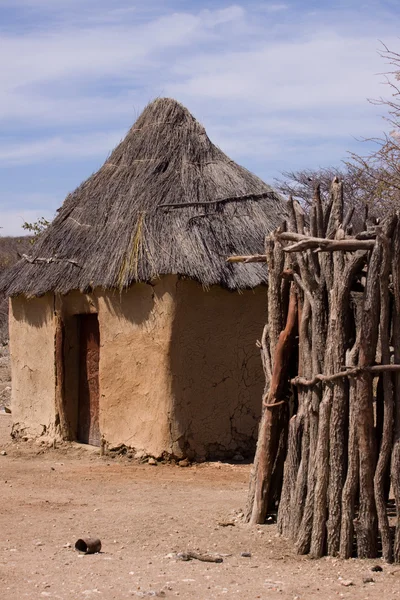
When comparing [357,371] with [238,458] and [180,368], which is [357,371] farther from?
[238,458]

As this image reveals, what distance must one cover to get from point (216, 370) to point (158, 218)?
1805mm

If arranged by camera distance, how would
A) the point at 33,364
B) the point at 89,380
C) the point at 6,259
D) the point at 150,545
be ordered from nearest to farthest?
1. the point at 150,545
2. the point at 89,380
3. the point at 33,364
4. the point at 6,259

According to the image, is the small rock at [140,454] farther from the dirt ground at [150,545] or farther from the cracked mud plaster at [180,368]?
the dirt ground at [150,545]

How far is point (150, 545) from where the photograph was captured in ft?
19.7

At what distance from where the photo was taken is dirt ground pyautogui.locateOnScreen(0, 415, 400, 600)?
197 inches

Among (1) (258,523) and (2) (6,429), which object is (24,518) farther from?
(2) (6,429)

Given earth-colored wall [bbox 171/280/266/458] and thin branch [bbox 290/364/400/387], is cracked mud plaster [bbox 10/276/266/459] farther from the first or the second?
thin branch [bbox 290/364/400/387]

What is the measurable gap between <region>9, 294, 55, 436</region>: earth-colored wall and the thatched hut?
0.07 feet

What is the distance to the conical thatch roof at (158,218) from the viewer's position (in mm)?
9500

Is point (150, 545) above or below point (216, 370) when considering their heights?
below

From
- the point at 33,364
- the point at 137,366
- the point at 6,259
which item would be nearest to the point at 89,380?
the point at 33,364

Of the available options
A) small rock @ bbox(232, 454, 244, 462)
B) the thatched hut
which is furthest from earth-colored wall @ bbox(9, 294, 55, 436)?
small rock @ bbox(232, 454, 244, 462)

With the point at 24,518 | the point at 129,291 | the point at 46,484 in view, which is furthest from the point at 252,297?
the point at 24,518

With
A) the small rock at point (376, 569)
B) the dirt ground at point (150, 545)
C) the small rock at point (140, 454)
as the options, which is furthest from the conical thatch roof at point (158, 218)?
the small rock at point (376, 569)
